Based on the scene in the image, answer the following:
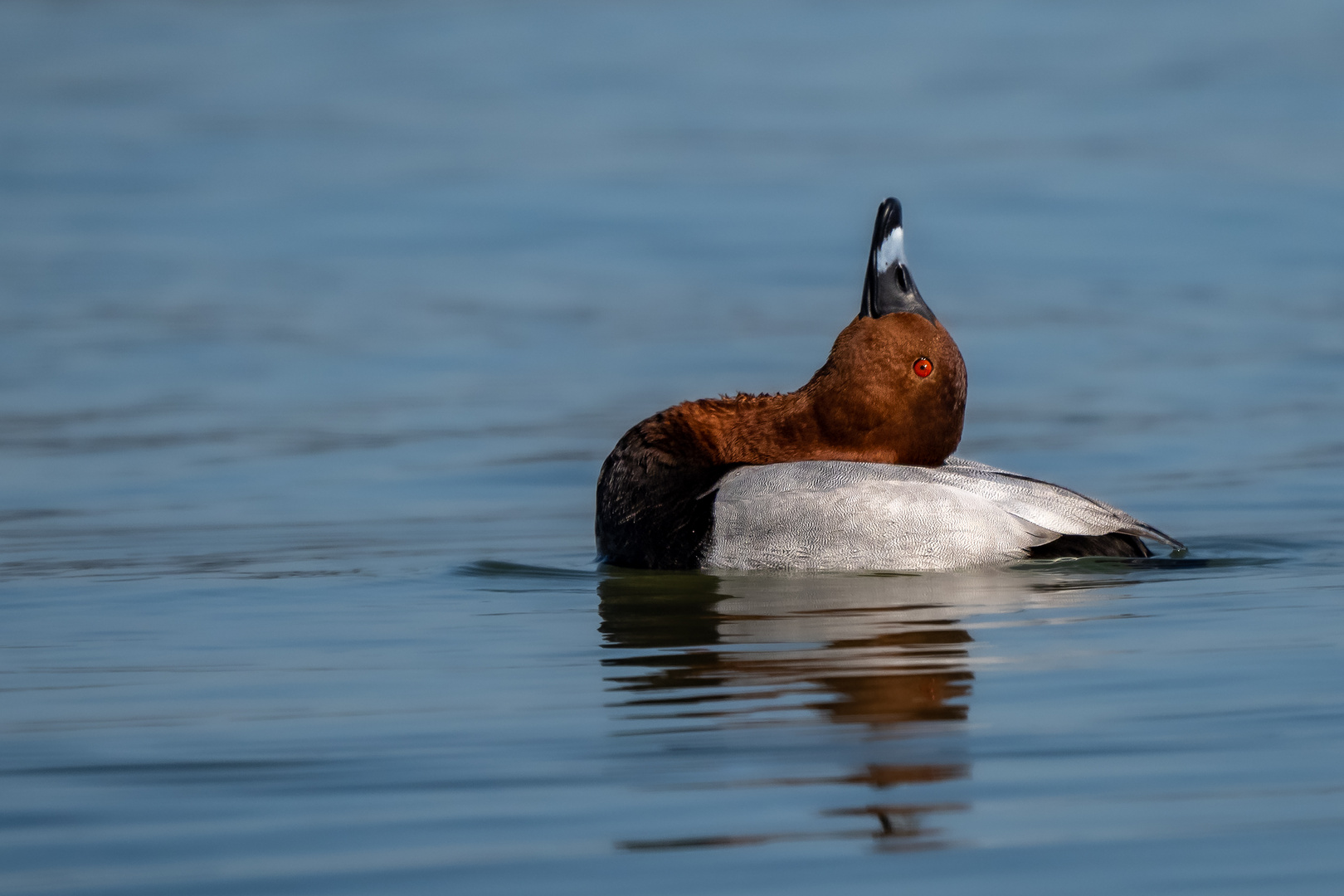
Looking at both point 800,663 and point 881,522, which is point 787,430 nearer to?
point 881,522

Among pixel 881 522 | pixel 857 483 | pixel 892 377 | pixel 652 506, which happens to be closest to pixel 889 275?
pixel 892 377

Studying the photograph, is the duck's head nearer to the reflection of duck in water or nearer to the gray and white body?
the gray and white body

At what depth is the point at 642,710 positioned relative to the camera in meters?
4.90

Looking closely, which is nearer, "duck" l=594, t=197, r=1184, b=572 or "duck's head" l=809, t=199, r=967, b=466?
"duck" l=594, t=197, r=1184, b=572

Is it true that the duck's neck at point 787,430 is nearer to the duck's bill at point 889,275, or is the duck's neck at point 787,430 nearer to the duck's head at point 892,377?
the duck's head at point 892,377

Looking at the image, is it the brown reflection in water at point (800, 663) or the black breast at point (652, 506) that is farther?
the black breast at point (652, 506)

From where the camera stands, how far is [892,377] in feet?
23.8

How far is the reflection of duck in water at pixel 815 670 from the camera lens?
4.21 m

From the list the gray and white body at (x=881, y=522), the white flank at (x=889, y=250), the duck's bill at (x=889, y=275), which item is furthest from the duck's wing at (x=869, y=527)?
the white flank at (x=889, y=250)

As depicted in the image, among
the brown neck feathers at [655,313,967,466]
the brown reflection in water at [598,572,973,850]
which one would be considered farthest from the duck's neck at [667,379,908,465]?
the brown reflection in water at [598,572,973,850]

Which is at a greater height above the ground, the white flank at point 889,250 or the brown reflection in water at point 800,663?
the white flank at point 889,250

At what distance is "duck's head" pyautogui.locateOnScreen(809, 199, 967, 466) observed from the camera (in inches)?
286

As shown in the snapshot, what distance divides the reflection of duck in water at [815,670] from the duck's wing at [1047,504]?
0.99ft

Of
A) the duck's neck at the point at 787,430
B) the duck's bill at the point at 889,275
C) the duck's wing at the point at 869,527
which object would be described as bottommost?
the duck's wing at the point at 869,527
